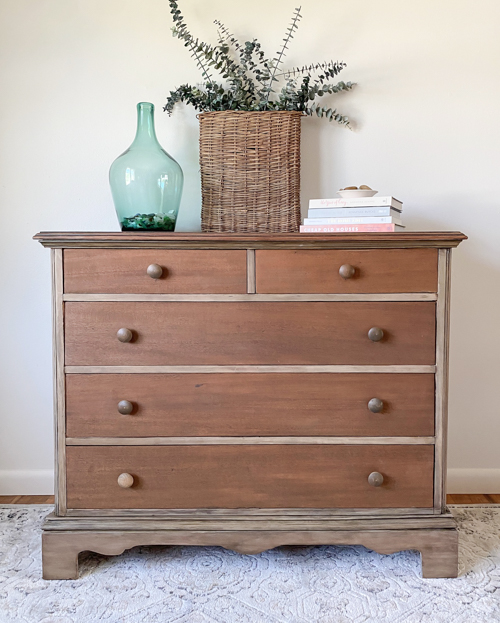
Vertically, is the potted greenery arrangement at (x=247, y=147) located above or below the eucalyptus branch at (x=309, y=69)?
below

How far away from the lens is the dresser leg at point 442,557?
4.57ft

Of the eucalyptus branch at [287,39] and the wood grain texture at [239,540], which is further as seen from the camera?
the eucalyptus branch at [287,39]

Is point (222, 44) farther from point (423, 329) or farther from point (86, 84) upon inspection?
point (423, 329)

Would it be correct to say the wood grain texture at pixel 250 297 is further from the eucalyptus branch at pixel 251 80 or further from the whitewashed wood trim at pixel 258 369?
the eucalyptus branch at pixel 251 80

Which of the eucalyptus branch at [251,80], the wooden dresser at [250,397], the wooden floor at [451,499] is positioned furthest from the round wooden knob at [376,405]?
the eucalyptus branch at [251,80]

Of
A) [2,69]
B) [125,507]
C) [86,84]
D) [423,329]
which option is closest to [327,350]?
[423,329]

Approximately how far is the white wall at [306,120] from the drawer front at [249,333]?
0.62 metres

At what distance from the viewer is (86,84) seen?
1863 millimetres

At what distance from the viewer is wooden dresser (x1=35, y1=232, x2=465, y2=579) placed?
1.38 metres

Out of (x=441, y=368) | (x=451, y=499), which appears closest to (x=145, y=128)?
(x=441, y=368)

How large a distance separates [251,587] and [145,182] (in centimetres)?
120

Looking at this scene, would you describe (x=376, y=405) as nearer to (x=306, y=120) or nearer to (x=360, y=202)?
(x=360, y=202)

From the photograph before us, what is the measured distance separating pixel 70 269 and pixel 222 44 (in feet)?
3.33

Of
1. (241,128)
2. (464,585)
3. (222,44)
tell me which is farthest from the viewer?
(222,44)
